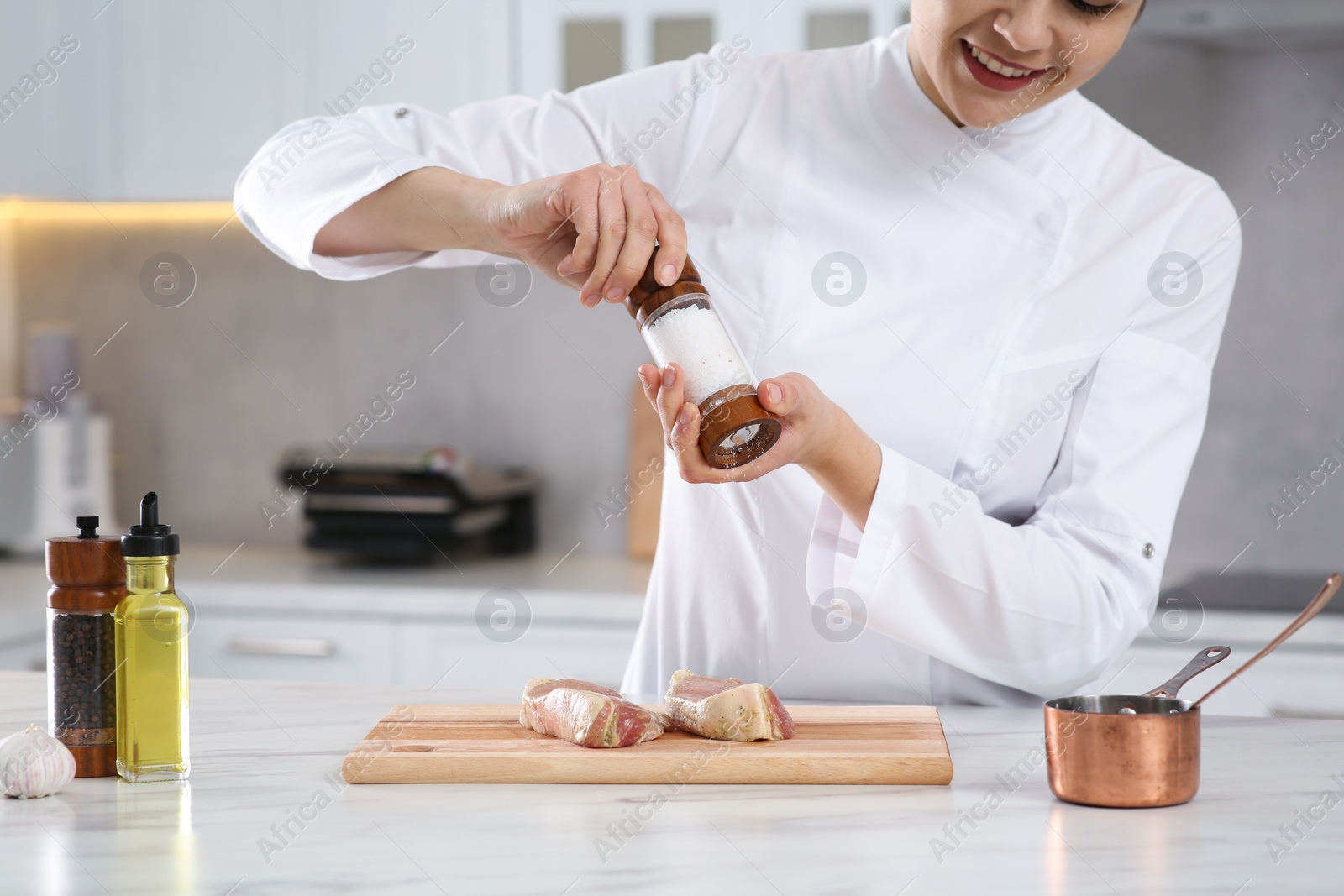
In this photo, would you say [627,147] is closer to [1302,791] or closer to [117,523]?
[1302,791]

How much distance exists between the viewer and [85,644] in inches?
33.6

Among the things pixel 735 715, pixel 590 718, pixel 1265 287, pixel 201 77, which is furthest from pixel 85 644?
pixel 1265 287

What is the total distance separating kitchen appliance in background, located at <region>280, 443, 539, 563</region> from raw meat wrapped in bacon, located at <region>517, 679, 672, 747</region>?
137 cm

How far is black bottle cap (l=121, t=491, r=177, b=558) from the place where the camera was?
809 mm

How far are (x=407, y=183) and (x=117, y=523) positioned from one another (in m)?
1.91

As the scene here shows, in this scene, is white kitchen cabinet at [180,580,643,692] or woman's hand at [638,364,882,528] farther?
white kitchen cabinet at [180,580,643,692]

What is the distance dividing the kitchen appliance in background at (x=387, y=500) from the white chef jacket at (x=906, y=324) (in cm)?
102

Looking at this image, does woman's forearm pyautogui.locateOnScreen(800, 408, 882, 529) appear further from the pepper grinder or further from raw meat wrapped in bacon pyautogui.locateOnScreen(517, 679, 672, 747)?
the pepper grinder

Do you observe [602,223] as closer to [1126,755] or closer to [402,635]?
[1126,755]

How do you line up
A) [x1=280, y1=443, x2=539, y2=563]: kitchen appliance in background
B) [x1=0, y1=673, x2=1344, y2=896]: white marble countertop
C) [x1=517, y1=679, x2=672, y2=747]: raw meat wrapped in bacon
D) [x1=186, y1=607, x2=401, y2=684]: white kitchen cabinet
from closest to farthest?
[x1=0, y1=673, x2=1344, y2=896]: white marble countertop → [x1=517, y1=679, x2=672, y2=747]: raw meat wrapped in bacon → [x1=186, y1=607, x2=401, y2=684]: white kitchen cabinet → [x1=280, y1=443, x2=539, y2=563]: kitchen appliance in background

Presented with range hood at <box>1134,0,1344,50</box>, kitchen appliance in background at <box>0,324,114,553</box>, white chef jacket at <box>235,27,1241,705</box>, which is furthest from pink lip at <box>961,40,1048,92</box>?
kitchen appliance in background at <box>0,324,114,553</box>

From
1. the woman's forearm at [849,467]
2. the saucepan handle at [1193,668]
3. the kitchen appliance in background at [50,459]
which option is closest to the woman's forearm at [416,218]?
the woman's forearm at [849,467]

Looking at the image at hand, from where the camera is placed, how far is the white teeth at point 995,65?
3.43ft

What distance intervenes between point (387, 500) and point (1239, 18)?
1598mm
